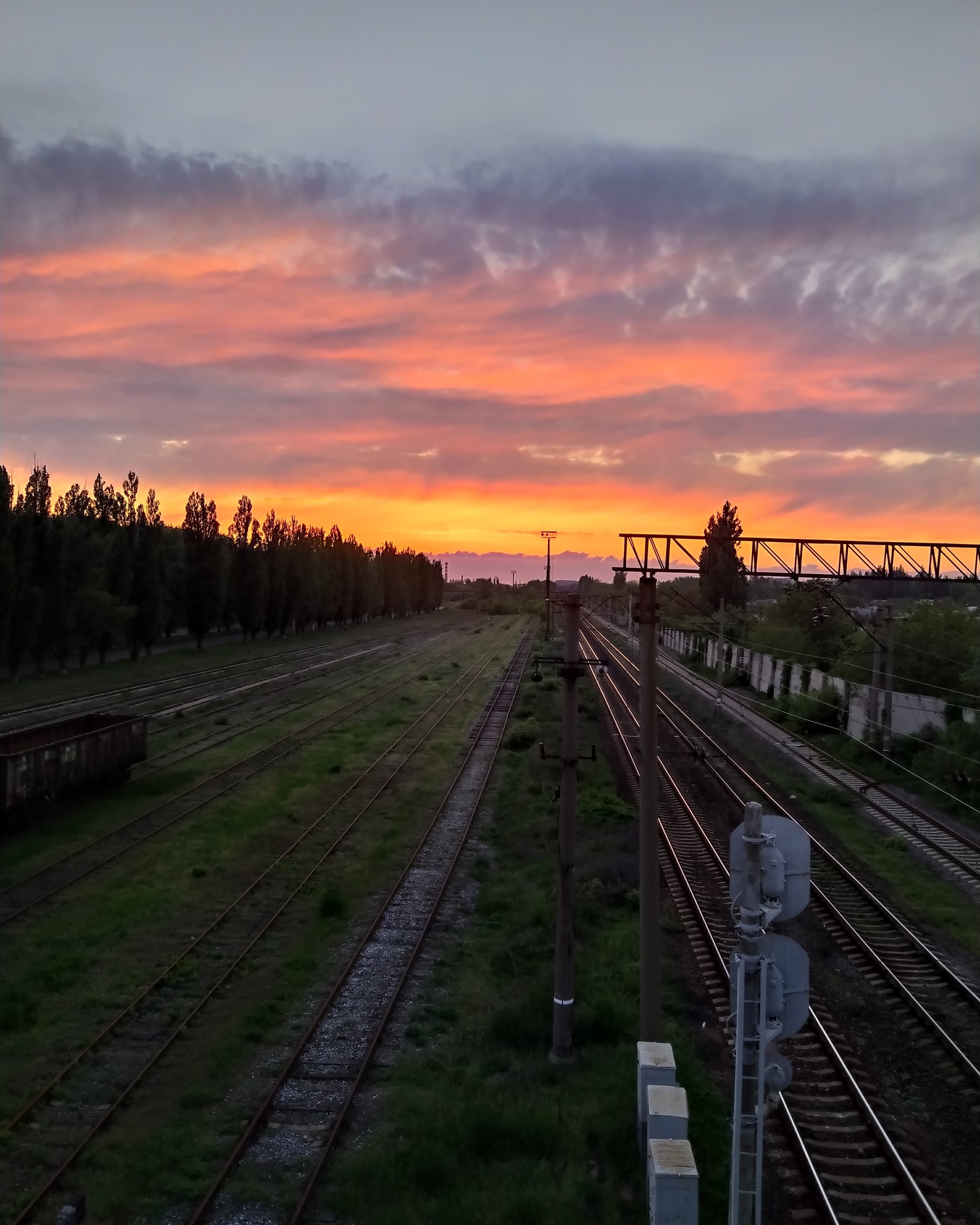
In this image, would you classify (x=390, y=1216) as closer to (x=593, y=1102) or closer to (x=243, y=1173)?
(x=243, y=1173)

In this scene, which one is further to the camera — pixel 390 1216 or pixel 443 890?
pixel 443 890

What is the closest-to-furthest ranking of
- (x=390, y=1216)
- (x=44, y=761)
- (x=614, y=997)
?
(x=390, y=1216), (x=614, y=997), (x=44, y=761)

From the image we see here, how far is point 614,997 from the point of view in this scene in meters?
13.2

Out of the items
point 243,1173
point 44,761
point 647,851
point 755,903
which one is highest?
point 755,903

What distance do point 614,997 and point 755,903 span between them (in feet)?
28.9

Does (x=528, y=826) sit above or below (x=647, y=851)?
below

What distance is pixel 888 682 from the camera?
3020 cm

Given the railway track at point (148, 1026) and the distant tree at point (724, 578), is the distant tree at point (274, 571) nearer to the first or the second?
the distant tree at point (724, 578)

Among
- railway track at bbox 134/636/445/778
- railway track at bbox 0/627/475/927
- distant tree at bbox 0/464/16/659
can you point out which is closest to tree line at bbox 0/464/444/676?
distant tree at bbox 0/464/16/659

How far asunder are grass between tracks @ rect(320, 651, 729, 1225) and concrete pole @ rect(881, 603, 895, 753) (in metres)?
15.5

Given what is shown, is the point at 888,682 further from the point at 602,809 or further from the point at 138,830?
the point at 138,830

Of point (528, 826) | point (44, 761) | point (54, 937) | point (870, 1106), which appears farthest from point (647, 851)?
point (44, 761)

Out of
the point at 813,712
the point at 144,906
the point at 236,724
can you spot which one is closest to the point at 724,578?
the point at 813,712

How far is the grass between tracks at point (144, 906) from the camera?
12219 millimetres
